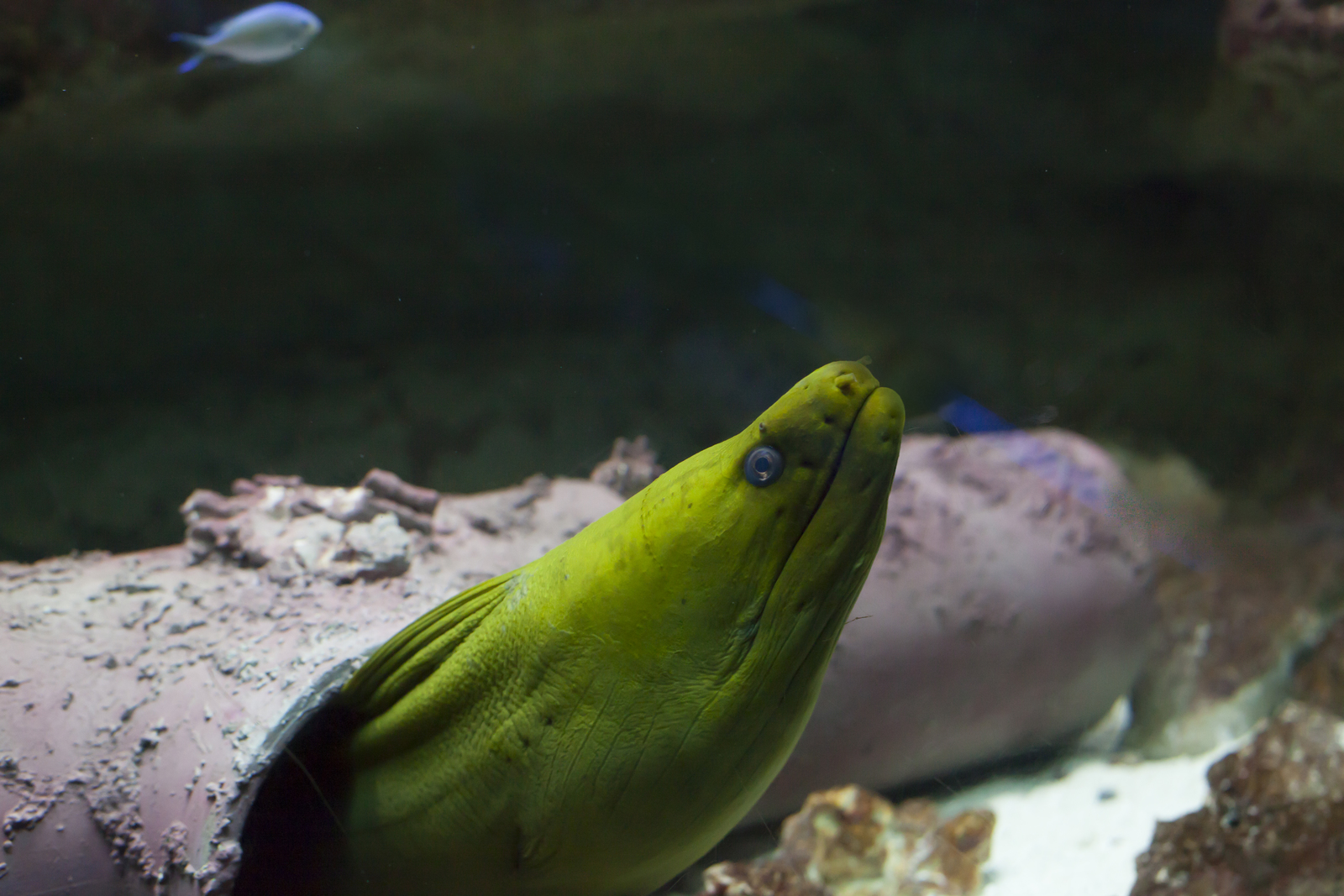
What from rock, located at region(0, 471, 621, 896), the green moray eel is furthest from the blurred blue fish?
the green moray eel

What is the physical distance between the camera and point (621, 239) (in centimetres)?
298

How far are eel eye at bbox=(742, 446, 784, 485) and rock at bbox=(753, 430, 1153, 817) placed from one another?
749mm

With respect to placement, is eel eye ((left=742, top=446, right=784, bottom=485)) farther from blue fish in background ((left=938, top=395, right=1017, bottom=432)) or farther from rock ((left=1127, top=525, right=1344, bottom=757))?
rock ((left=1127, top=525, right=1344, bottom=757))

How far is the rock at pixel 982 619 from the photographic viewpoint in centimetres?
158

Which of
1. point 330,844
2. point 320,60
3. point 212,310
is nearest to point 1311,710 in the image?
point 330,844

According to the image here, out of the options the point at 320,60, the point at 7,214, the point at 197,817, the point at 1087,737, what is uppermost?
the point at 320,60

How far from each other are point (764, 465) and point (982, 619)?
1136 mm

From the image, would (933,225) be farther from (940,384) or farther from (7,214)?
(7,214)

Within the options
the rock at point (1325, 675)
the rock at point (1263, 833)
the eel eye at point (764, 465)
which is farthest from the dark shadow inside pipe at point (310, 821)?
the rock at point (1325, 675)

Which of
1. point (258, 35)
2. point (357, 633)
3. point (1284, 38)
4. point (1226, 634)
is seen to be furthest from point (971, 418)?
point (1284, 38)

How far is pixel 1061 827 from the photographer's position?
1507mm

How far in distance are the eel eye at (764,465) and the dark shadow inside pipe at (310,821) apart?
679 millimetres

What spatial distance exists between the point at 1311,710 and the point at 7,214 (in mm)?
2660

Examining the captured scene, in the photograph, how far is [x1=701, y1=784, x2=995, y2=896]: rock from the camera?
131cm
